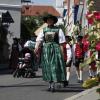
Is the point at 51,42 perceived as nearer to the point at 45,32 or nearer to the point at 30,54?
the point at 45,32

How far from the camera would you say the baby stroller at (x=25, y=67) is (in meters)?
20.6

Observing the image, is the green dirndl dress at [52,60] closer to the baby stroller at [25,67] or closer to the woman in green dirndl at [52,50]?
the woman in green dirndl at [52,50]

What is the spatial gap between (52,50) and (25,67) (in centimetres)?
804

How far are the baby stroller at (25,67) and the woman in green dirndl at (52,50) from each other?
24.7ft

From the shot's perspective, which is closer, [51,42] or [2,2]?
[51,42]

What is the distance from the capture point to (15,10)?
1666 inches

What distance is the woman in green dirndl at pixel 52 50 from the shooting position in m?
12.8

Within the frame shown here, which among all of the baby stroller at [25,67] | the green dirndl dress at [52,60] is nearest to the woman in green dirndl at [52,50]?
the green dirndl dress at [52,60]

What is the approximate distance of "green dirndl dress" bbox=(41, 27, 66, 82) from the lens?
42.3 feet

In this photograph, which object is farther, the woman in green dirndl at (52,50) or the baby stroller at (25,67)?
the baby stroller at (25,67)

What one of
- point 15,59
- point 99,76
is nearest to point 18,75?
point 15,59

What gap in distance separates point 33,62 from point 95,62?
50.6 feet

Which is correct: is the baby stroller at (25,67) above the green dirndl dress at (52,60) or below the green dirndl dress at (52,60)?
below

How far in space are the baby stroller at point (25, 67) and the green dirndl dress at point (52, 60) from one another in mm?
7520
